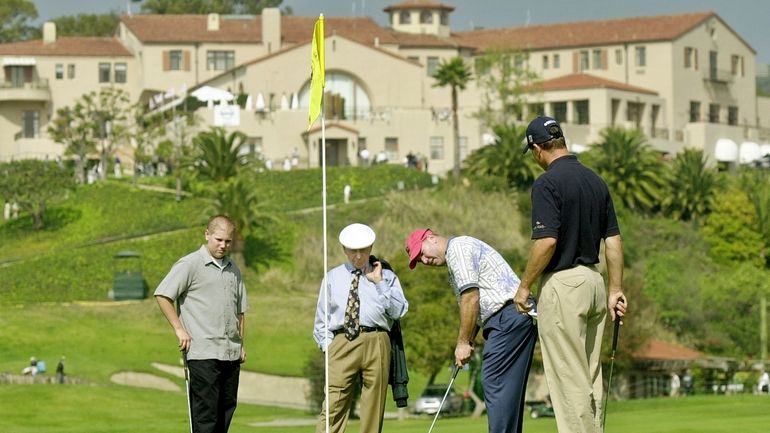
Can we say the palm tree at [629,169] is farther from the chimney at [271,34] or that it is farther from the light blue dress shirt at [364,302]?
the light blue dress shirt at [364,302]

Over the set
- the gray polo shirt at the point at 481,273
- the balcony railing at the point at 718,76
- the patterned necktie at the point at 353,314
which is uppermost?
the balcony railing at the point at 718,76

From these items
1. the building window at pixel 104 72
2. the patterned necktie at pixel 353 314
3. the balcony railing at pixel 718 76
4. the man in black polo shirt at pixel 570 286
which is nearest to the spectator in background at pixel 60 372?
the patterned necktie at pixel 353 314

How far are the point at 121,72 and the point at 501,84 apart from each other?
24.5 m

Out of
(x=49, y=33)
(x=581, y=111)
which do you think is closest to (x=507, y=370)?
(x=581, y=111)

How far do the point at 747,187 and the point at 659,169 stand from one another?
15.6 ft

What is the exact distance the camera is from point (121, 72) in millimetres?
109562

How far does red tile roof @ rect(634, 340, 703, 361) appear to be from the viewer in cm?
6372

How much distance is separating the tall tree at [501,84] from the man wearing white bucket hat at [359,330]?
3315 inches

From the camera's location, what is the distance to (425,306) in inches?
2207

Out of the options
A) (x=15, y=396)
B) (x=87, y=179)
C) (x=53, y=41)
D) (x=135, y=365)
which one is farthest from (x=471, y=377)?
(x=53, y=41)

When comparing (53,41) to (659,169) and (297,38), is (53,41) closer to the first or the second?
(297,38)

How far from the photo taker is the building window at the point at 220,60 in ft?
361

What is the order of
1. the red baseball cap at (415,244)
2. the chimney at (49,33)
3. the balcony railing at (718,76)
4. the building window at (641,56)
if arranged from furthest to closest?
the balcony railing at (718,76), the building window at (641,56), the chimney at (49,33), the red baseball cap at (415,244)

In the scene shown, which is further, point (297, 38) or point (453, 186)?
point (297, 38)
